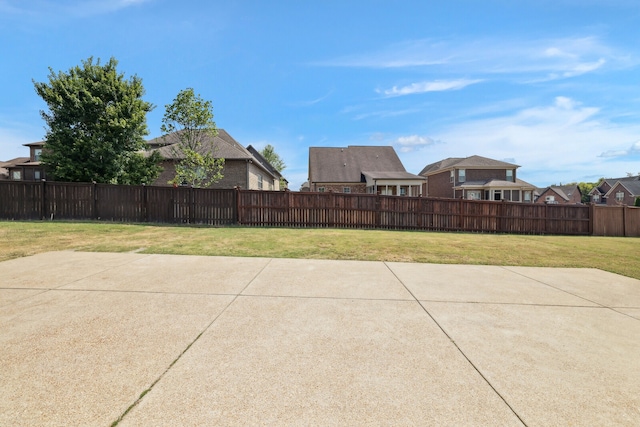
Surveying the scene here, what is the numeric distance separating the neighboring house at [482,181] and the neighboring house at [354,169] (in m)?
5.71

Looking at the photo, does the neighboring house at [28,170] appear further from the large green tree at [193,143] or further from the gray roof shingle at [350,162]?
the gray roof shingle at [350,162]

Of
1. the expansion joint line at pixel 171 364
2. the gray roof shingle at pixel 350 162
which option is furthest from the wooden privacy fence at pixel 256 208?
the gray roof shingle at pixel 350 162

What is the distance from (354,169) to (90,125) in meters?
23.6

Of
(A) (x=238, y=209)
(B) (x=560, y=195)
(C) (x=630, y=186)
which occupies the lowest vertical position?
(A) (x=238, y=209)

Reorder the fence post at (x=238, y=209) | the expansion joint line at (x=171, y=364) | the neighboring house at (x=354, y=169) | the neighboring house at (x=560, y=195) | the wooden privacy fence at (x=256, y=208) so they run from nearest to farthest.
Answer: the expansion joint line at (x=171, y=364), the wooden privacy fence at (x=256, y=208), the fence post at (x=238, y=209), the neighboring house at (x=354, y=169), the neighboring house at (x=560, y=195)

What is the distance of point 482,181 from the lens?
3622cm

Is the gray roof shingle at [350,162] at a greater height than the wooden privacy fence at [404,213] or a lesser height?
greater

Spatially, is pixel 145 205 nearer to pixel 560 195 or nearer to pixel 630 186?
pixel 560 195

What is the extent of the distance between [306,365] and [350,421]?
719 millimetres

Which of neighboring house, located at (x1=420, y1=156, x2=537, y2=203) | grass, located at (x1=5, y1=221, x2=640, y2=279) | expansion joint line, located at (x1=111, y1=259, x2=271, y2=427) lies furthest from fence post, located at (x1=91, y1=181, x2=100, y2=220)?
neighboring house, located at (x1=420, y1=156, x2=537, y2=203)

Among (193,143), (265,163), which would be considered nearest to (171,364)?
(193,143)

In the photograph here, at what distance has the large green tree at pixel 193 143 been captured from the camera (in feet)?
62.1

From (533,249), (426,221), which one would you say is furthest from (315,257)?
(426,221)

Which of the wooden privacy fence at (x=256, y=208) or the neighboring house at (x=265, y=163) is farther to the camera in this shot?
the neighboring house at (x=265, y=163)
